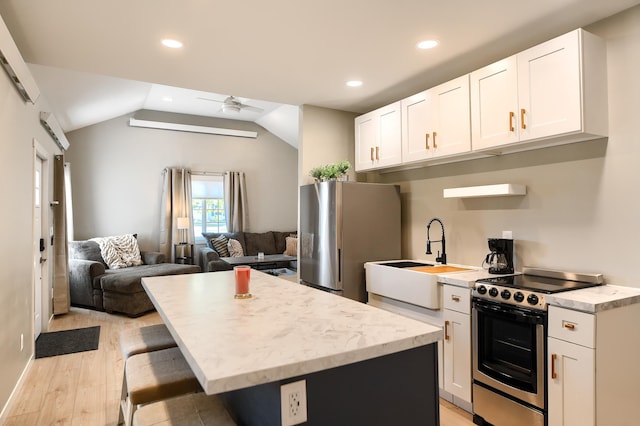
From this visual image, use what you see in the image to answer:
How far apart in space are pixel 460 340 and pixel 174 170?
19.8 feet

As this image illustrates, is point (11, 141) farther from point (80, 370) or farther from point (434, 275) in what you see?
point (434, 275)

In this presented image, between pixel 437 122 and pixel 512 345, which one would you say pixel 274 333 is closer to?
pixel 512 345

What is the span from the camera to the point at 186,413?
1.45 meters

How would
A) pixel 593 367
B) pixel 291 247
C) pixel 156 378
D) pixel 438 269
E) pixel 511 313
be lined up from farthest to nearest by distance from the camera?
pixel 291 247 < pixel 438 269 < pixel 511 313 < pixel 593 367 < pixel 156 378

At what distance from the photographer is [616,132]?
2379 millimetres

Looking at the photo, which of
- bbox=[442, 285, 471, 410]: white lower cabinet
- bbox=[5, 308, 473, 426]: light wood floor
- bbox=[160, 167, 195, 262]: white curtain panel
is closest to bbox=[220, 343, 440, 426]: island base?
bbox=[442, 285, 471, 410]: white lower cabinet

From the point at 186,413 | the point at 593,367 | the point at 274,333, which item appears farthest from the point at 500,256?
the point at 186,413

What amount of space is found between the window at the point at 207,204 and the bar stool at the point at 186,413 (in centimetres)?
627

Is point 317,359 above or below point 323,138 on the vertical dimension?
below

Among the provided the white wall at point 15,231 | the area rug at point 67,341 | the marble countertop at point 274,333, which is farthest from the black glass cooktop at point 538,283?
the area rug at point 67,341

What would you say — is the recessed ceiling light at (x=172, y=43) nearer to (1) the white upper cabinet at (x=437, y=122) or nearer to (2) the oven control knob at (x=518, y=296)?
(1) the white upper cabinet at (x=437, y=122)

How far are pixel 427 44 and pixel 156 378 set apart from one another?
8.67 ft

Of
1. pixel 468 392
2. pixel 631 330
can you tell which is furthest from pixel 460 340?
pixel 631 330

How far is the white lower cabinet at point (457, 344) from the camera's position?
2615 millimetres
